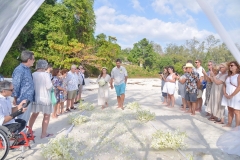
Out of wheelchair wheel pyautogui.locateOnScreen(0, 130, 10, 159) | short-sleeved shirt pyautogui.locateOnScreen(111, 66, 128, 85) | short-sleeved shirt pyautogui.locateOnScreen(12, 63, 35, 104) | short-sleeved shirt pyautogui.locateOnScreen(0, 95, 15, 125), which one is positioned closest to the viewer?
wheelchair wheel pyautogui.locateOnScreen(0, 130, 10, 159)

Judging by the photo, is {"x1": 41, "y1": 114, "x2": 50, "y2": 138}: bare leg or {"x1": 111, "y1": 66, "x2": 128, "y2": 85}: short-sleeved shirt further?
{"x1": 111, "y1": 66, "x2": 128, "y2": 85}: short-sleeved shirt

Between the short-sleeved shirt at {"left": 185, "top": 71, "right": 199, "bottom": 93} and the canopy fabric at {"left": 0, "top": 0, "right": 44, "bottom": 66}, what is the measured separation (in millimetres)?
5271

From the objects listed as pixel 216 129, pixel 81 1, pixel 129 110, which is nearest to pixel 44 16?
pixel 81 1

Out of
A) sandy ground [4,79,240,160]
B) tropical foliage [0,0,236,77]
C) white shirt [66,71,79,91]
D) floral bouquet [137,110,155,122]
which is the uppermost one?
tropical foliage [0,0,236,77]

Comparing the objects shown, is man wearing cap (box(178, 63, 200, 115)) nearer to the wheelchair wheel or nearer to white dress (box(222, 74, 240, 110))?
white dress (box(222, 74, 240, 110))

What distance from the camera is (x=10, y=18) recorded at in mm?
2266

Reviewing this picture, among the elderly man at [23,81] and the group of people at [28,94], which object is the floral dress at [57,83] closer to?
the group of people at [28,94]

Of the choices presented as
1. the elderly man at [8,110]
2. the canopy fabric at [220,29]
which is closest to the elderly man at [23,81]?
the elderly man at [8,110]

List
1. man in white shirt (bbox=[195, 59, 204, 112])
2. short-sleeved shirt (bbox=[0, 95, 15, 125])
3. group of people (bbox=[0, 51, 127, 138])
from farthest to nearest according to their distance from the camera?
man in white shirt (bbox=[195, 59, 204, 112]), group of people (bbox=[0, 51, 127, 138]), short-sleeved shirt (bbox=[0, 95, 15, 125])

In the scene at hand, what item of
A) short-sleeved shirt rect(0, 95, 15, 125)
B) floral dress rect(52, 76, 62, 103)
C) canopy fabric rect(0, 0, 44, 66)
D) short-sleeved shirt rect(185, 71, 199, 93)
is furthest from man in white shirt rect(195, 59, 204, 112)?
canopy fabric rect(0, 0, 44, 66)

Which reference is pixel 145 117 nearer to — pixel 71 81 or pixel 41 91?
pixel 71 81

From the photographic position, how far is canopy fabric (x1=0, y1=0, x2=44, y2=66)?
2.24 metres

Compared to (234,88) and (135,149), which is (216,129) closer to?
(234,88)

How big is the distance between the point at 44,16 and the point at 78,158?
888 inches
